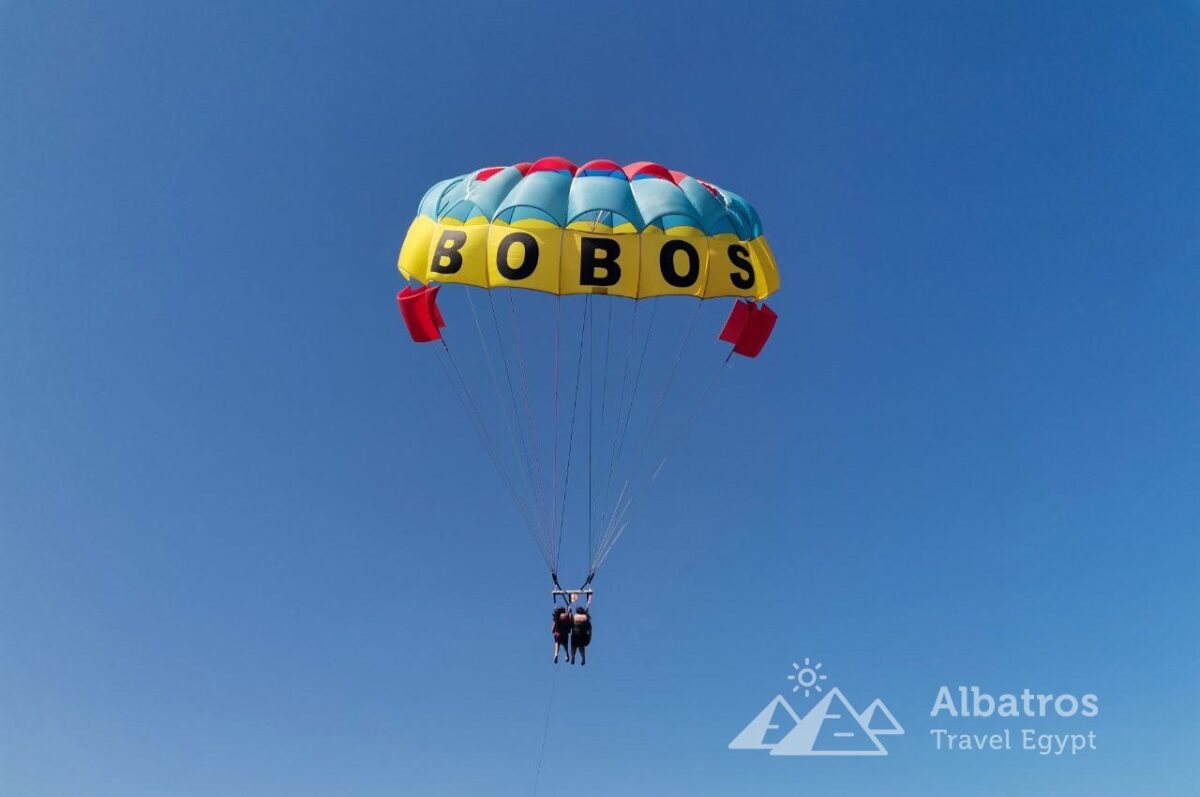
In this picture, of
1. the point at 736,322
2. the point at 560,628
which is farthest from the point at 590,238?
the point at 560,628

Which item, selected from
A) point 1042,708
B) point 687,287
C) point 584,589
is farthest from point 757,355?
Answer: point 1042,708

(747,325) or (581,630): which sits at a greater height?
(747,325)

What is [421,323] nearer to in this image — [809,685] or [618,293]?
[618,293]

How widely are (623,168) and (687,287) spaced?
313cm

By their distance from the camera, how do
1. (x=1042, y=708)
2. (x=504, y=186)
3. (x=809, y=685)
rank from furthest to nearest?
1. (x=809, y=685)
2. (x=1042, y=708)
3. (x=504, y=186)

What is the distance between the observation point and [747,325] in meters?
20.6

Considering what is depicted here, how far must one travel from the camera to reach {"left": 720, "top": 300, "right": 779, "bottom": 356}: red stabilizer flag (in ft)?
67.6

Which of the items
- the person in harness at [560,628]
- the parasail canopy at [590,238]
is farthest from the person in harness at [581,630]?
the parasail canopy at [590,238]

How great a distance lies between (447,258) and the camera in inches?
757

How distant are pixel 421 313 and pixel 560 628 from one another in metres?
6.84

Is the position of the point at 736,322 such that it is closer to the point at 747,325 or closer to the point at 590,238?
the point at 747,325

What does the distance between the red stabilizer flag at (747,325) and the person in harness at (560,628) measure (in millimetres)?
6493

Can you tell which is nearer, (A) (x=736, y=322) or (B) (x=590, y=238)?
(B) (x=590, y=238)

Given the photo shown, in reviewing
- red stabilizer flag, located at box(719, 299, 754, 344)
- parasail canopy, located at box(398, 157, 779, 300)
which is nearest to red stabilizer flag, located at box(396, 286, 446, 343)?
parasail canopy, located at box(398, 157, 779, 300)
